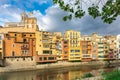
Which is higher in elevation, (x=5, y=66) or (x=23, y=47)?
(x=23, y=47)

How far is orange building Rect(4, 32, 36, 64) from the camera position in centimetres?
6962

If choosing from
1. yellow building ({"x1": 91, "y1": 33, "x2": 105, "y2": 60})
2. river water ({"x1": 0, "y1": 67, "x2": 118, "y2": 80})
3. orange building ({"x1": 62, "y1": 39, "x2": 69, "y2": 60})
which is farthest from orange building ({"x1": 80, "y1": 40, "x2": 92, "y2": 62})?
river water ({"x1": 0, "y1": 67, "x2": 118, "y2": 80})

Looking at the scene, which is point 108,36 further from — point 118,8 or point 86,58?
point 118,8

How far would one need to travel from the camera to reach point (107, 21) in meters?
8.39

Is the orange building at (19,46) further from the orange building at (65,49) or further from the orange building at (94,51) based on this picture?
the orange building at (94,51)

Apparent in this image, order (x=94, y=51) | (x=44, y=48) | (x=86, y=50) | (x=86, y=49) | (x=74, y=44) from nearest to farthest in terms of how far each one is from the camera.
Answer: (x=44, y=48) < (x=74, y=44) < (x=86, y=50) < (x=86, y=49) < (x=94, y=51)

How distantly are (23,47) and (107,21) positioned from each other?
6476 centimetres

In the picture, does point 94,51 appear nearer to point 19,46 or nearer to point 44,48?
point 44,48

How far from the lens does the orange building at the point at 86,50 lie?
300 ft

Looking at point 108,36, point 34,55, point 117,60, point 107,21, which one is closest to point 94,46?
point 117,60

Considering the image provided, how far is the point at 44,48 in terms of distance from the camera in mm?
77500

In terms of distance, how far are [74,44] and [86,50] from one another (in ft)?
17.1

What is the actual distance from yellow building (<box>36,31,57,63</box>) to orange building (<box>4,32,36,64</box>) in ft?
5.12

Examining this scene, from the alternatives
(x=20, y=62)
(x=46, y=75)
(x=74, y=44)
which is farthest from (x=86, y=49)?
(x=46, y=75)
